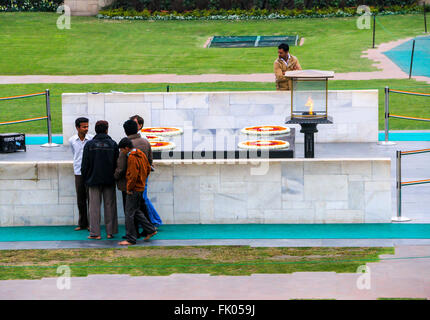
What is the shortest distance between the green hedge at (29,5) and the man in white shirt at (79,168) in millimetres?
35505

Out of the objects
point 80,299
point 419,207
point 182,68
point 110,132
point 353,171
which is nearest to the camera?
point 80,299

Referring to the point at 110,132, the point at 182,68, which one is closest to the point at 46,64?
the point at 182,68

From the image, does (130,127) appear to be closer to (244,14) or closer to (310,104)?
(310,104)

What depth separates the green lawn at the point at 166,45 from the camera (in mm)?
32875

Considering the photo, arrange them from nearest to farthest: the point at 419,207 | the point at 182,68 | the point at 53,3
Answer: the point at 419,207, the point at 182,68, the point at 53,3

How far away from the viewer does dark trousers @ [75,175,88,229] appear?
13.2 meters

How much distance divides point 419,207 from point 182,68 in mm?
19586

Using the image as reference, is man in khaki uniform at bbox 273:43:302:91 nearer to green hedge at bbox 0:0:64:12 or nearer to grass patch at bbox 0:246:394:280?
grass patch at bbox 0:246:394:280

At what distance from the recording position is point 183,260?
11430mm

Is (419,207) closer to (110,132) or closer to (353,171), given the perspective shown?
(353,171)

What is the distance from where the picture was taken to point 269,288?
10.1 metres

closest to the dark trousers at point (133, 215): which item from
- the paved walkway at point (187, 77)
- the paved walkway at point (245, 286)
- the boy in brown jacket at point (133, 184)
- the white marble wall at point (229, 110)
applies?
the boy in brown jacket at point (133, 184)

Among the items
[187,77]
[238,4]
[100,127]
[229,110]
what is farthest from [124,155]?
[238,4]

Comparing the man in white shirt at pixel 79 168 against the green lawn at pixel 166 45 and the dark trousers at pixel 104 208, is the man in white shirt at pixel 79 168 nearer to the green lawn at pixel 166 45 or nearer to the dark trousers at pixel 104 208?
the dark trousers at pixel 104 208
